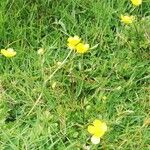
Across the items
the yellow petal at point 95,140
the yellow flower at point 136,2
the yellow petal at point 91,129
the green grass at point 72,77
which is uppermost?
the yellow flower at point 136,2

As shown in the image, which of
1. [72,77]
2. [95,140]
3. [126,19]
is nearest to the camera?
[95,140]

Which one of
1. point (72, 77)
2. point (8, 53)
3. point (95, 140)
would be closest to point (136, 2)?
point (72, 77)

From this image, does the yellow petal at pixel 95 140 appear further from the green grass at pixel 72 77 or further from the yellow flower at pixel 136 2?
the yellow flower at pixel 136 2

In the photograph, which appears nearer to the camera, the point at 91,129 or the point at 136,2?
the point at 91,129

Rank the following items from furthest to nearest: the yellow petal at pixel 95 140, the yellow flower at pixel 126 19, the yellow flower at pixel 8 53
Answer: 1. the yellow flower at pixel 126 19
2. the yellow flower at pixel 8 53
3. the yellow petal at pixel 95 140

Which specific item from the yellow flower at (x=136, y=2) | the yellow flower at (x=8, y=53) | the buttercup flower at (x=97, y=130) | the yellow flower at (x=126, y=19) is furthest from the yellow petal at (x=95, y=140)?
the yellow flower at (x=136, y=2)

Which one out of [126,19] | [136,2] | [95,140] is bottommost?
[95,140]

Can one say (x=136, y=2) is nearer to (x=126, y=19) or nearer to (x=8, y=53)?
(x=126, y=19)

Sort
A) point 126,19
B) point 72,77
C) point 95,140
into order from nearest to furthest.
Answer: point 95,140 → point 72,77 → point 126,19
